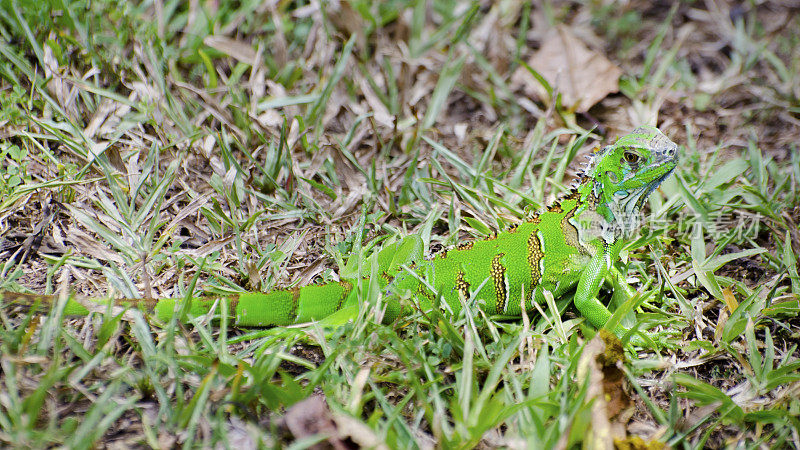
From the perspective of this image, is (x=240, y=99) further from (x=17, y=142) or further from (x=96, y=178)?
(x=17, y=142)

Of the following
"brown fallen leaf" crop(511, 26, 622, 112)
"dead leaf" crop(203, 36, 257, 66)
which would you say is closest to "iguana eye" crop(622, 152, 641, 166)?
"brown fallen leaf" crop(511, 26, 622, 112)

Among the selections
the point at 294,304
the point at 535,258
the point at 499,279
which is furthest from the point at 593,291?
the point at 294,304

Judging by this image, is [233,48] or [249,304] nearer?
[249,304]

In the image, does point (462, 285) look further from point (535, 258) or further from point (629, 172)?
point (629, 172)

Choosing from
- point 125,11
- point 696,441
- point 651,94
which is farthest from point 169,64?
point 696,441

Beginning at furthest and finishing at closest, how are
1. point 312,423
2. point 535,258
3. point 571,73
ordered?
point 571,73
point 535,258
point 312,423

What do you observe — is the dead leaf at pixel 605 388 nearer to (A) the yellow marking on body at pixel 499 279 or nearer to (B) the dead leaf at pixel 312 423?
(A) the yellow marking on body at pixel 499 279

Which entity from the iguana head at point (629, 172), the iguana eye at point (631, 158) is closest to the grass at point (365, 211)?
the iguana head at point (629, 172)

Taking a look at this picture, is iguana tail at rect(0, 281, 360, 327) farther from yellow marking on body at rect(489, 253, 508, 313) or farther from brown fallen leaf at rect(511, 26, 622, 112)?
brown fallen leaf at rect(511, 26, 622, 112)
